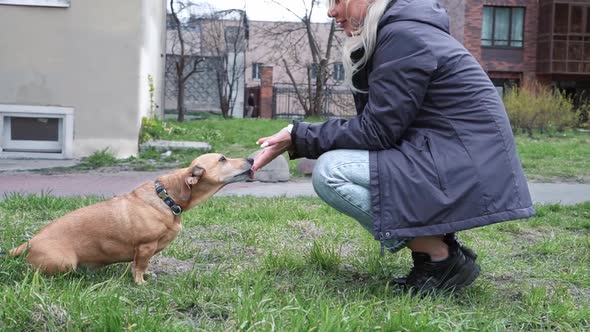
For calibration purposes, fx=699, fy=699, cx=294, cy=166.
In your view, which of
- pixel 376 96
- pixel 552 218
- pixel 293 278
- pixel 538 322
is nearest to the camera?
pixel 538 322

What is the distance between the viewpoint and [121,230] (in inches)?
143

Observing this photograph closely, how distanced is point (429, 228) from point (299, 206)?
3371 mm

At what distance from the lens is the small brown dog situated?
3.57m

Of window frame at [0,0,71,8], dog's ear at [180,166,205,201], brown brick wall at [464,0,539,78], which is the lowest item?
dog's ear at [180,166,205,201]

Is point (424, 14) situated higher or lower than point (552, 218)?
higher

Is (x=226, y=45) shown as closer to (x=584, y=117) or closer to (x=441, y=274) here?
(x=584, y=117)

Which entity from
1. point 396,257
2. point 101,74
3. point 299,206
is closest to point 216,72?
point 101,74

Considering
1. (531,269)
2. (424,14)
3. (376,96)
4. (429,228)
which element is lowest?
(531,269)

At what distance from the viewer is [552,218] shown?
6.35 m

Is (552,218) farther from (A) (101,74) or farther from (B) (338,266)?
(A) (101,74)

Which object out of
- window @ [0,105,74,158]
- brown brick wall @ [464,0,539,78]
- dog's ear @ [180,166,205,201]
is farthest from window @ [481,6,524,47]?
dog's ear @ [180,166,205,201]

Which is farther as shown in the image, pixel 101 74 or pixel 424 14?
pixel 101 74

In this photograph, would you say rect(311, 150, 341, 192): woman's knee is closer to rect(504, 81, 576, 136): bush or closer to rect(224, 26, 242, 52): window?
rect(504, 81, 576, 136): bush

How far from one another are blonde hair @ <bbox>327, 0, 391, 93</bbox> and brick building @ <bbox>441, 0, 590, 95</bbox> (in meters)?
26.9
